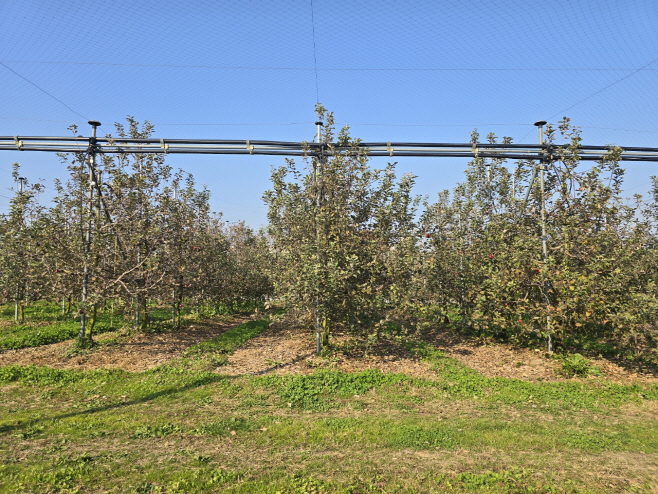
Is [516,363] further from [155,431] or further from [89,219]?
[89,219]

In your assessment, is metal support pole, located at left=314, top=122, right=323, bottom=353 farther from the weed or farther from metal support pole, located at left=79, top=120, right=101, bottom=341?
metal support pole, located at left=79, top=120, right=101, bottom=341

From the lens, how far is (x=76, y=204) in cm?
1182

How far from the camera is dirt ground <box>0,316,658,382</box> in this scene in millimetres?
9680

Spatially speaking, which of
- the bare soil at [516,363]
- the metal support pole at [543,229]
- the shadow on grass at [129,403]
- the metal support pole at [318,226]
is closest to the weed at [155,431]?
the shadow on grass at [129,403]

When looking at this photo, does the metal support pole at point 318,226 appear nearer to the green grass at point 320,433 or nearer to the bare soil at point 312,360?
the bare soil at point 312,360

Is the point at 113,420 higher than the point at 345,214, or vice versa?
the point at 345,214

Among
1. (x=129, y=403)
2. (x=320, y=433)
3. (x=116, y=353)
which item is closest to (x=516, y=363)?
(x=320, y=433)

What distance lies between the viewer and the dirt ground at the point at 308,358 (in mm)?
9680

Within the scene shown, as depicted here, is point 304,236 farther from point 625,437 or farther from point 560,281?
point 625,437

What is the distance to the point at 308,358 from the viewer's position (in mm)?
10453

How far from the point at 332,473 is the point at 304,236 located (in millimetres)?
6468

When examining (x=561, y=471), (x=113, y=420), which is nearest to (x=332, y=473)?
(x=561, y=471)

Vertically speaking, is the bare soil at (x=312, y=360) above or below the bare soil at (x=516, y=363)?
above

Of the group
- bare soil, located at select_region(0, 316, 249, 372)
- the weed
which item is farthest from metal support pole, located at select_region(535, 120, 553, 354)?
bare soil, located at select_region(0, 316, 249, 372)
